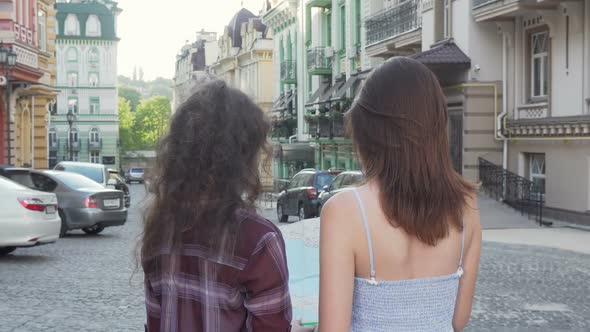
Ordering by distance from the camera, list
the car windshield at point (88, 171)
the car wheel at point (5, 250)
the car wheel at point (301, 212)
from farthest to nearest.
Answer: the car windshield at point (88, 171) < the car wheel at point (301, 212) < the car wheel at point (5, 250)

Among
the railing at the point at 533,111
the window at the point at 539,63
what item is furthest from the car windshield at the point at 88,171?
the window at the point at 539,63

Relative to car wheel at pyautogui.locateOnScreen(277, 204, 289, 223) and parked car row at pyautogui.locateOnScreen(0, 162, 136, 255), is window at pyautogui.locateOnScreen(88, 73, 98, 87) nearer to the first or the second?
parked car row at pyautogui.locateOnScreen(0, 162, 136, 255)

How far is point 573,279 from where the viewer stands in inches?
508

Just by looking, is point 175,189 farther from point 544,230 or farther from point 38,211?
point 544,230

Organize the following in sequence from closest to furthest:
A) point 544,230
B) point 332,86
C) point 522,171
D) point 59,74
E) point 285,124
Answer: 1. point 544,230
2. point 522,171
3. point 332,86
4. point 285,124
5. point 59,74

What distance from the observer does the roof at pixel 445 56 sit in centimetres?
2628

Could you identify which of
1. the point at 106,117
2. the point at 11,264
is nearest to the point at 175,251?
the point at 11,264

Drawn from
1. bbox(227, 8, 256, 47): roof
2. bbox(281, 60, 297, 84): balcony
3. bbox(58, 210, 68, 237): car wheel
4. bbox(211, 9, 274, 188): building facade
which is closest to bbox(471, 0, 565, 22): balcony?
bbox(58, 210, 68, 237): car wheel

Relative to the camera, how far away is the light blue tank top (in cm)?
294

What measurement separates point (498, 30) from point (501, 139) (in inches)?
120

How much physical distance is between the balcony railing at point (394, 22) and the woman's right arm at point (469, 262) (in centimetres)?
2797

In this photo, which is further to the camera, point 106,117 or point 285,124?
point 106,117

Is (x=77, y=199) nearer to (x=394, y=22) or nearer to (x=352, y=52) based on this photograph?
(x=394, y=22)

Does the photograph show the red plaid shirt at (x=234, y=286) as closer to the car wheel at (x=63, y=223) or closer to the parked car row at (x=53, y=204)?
the parked car row at (x=53, y=204)
